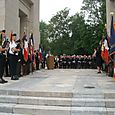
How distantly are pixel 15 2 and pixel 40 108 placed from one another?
1156 centimetres

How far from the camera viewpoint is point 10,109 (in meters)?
7.47

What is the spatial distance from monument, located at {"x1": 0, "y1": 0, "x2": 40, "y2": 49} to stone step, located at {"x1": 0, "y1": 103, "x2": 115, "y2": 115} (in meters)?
8.27

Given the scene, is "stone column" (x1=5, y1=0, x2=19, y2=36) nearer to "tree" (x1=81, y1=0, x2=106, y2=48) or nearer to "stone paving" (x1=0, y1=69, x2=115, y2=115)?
"stone paving" (x1=0, y1=69, x2=115, y2=115)

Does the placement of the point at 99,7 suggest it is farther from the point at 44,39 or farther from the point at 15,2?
the point at 15,2

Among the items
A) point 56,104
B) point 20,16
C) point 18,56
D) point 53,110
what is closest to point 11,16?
point 18,56

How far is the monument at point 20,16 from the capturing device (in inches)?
596

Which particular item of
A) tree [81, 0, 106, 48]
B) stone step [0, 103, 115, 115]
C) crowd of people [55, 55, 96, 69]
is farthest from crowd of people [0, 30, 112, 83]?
tree [81, 0, 106, 48]

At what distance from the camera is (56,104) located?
748 centimetres

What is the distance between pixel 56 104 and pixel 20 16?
1834 cm

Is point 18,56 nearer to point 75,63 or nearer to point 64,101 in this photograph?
point 64,101

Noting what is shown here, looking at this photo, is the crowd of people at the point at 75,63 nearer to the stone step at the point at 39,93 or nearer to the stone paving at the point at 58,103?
the stone step at the point at 39,93

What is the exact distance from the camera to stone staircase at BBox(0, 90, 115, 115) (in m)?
7.06

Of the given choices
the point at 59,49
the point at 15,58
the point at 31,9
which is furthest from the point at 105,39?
the point at 59,49

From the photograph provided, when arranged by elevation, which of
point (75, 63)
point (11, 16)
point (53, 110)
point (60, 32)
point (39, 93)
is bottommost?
point (53, 110)
